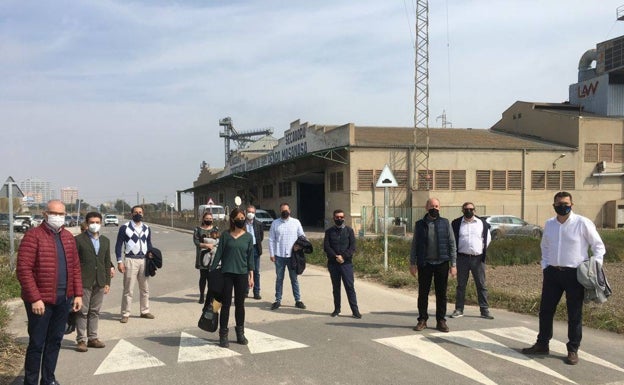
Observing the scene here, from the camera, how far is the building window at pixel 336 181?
120ft

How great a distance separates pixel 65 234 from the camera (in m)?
5.32

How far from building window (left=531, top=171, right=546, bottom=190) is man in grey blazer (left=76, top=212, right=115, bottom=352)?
36.2 m

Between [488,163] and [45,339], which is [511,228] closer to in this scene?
[488,163]

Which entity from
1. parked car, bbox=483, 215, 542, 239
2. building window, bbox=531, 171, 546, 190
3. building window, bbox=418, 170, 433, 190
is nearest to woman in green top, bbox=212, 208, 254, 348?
parked car, bbox=483, 215, 542, 239

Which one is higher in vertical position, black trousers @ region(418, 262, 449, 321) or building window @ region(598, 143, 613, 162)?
building window @ region(598, 143, 613, 162)

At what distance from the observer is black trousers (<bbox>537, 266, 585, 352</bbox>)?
6102 millimetres

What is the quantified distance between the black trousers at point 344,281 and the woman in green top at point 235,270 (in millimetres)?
2085

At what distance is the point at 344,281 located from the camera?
28.2ft

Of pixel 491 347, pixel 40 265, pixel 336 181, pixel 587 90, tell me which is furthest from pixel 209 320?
pixel 587 90

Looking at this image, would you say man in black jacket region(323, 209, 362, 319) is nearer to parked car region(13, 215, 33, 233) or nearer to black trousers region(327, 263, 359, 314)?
black trousers region(327, 263, 359, 314)

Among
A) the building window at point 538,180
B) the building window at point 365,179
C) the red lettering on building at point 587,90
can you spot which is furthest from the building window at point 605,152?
the building window at point 365,179

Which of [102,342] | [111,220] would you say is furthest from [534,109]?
[111,220]

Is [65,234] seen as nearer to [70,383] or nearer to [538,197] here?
[70,383]

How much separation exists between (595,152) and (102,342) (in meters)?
40.4
